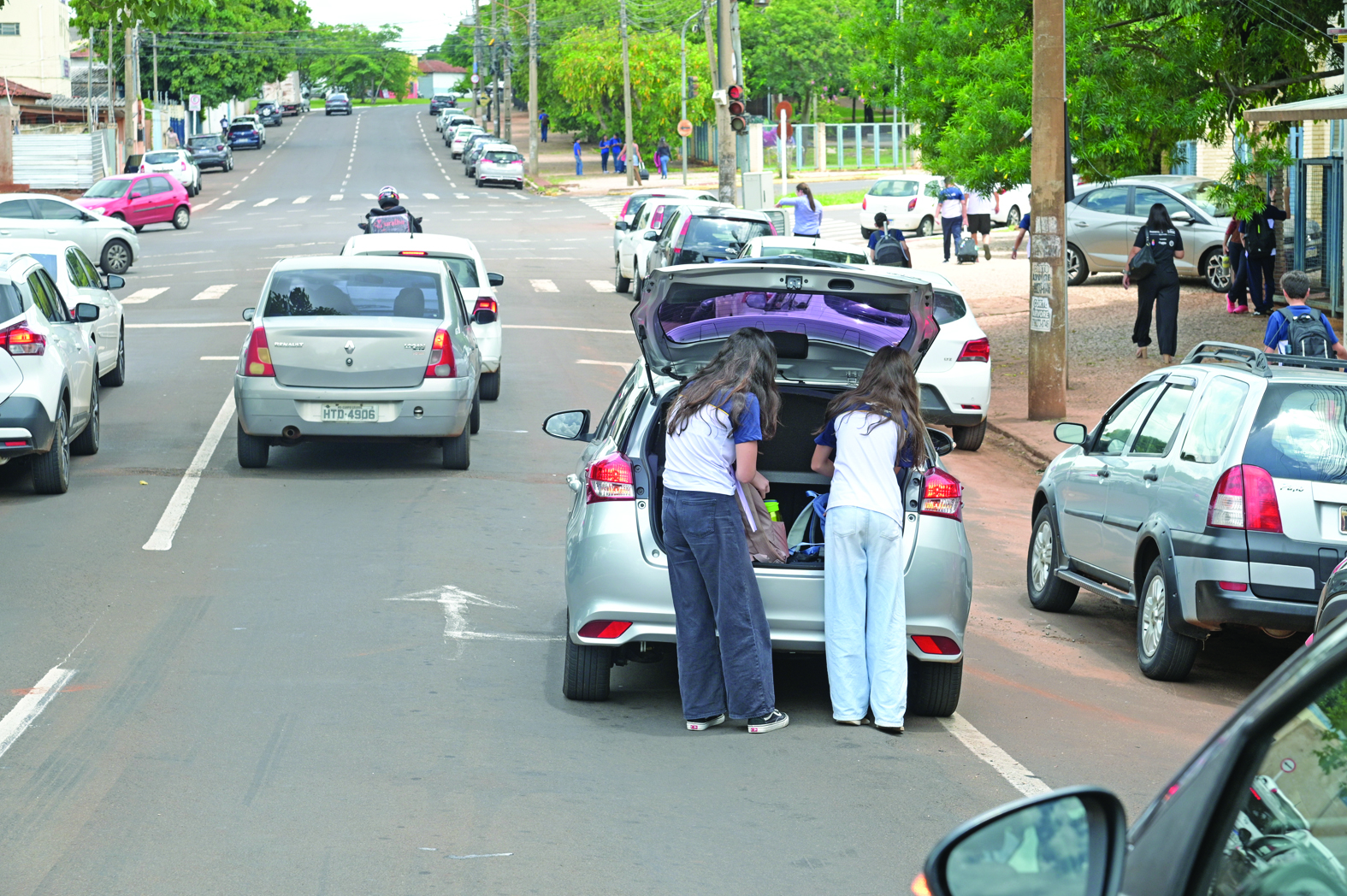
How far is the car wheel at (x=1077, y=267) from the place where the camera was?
92.8 ft

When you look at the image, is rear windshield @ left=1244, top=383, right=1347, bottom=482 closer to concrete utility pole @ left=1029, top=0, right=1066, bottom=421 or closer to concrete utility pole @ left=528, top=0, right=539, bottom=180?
concrete utility pole @ left=1029, top=0, right=1066, bottom=421

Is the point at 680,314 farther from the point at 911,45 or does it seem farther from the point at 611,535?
the point at 911,45

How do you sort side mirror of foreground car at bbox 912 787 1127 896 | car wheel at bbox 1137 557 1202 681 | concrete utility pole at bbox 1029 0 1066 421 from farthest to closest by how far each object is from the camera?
concrete utility pole at bbox 1029 0 1066 421, car wheel at bbox 1137 557 1202 681, side mirror of foreground car at bbox 912 787 1127 896

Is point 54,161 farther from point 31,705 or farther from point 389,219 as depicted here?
point 31,705

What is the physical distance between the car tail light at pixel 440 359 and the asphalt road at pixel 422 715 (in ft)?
2.78

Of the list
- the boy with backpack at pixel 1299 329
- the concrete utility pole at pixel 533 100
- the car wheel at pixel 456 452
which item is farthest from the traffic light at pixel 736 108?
the concrete utility pole at pixel 533 100

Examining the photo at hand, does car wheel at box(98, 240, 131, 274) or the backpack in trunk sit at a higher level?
car wheel at box(98, 240, 131, 274)

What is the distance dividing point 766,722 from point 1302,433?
3066 mm

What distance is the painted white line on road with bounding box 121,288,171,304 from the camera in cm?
2736

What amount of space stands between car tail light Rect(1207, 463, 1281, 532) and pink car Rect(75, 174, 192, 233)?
3997 centimetres

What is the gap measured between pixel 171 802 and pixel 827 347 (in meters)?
3.47

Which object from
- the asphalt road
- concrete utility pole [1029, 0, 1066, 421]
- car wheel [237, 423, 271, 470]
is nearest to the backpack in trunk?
the asphalt road

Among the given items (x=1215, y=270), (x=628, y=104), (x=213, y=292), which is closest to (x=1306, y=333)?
(x=1215, y=270)

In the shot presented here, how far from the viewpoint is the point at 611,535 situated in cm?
680
